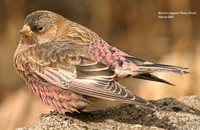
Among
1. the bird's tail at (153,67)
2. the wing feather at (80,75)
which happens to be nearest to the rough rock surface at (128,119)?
the wing feather at (80,75)

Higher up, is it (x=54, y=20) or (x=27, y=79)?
(x=54, y=20)

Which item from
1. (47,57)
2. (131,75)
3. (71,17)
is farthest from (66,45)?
(71,17)

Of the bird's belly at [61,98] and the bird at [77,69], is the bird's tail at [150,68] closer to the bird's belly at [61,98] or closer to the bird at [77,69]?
the bird at [77,69]

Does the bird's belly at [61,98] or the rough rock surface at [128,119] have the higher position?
the bird's belly at [61,98]

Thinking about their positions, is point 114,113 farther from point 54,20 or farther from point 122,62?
point 54,20

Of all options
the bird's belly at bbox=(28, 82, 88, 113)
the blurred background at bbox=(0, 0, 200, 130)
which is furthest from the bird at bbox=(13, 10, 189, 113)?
the blurred background at bbox=(0, 0, 200, 130)

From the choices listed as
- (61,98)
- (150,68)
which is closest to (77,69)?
(61,98)
